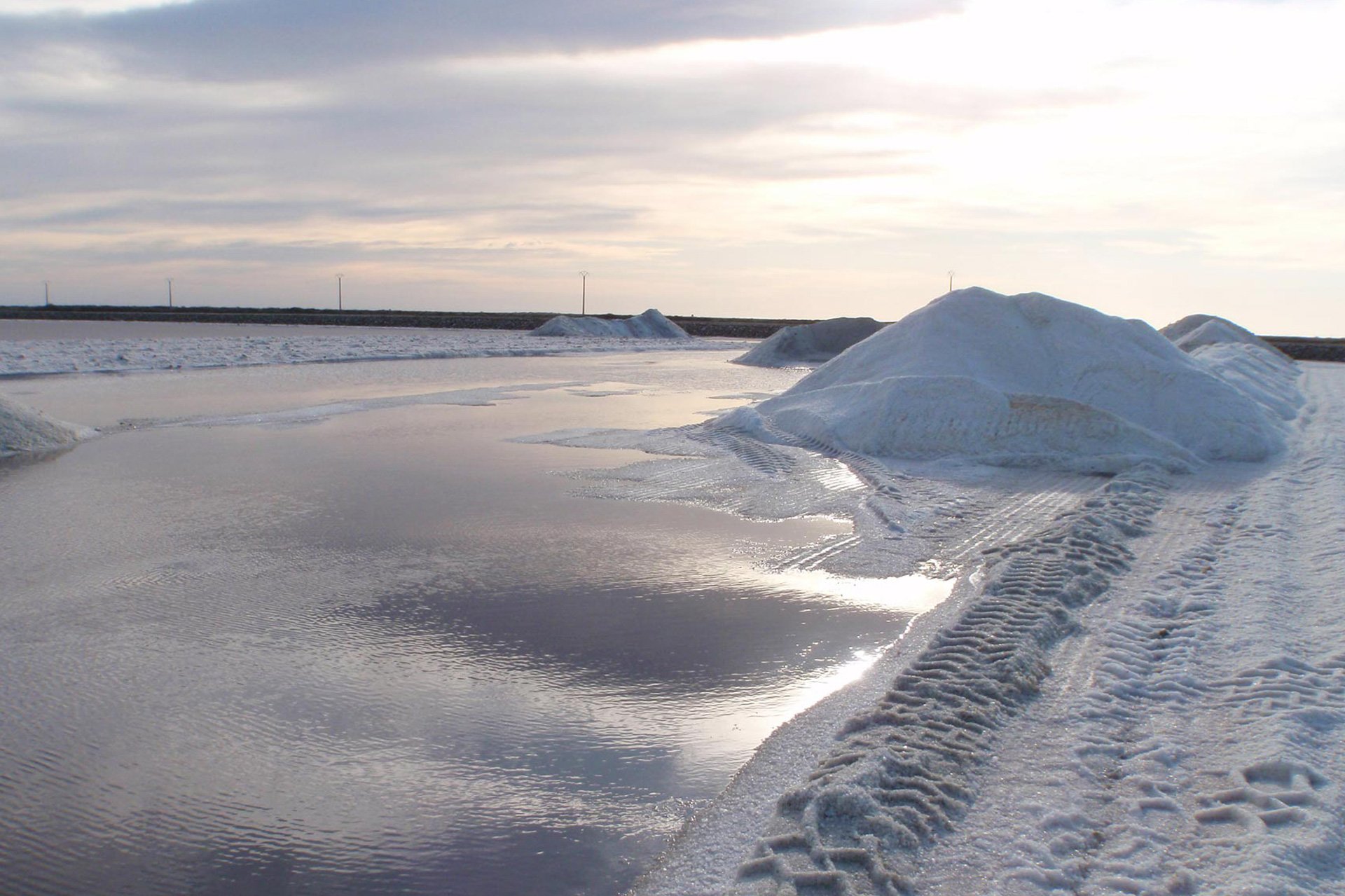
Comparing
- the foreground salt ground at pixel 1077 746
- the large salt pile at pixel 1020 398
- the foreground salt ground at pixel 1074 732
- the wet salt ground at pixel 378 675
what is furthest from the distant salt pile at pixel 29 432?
the foreground salt ground at pixel 1077 746

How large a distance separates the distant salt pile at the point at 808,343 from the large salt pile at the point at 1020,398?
13239 millimetres

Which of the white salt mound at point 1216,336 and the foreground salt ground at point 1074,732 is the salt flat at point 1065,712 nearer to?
the foreground salt ground at point 1074,732

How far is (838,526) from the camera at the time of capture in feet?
19.7

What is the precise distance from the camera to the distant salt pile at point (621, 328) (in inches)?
1538

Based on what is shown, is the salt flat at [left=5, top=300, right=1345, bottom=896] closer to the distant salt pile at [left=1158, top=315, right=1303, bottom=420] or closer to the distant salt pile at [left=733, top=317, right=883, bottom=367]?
the distant salt pile at [left=1158, top=315, right=1303, bottom=420]

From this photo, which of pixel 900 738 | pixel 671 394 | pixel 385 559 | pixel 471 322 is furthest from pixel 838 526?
pixel 471 322

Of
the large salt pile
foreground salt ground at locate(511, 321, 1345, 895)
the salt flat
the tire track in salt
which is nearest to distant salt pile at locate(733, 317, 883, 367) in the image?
the large salt pile

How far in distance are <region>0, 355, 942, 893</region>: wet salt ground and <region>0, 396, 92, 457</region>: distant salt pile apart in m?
1.69

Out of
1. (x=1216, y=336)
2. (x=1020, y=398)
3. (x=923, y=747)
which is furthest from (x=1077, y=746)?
(x=1216, y=336)

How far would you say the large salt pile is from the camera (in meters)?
8.45

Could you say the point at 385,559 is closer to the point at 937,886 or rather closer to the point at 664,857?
the point at 664,857

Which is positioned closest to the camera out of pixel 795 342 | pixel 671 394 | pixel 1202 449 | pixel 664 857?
pixel 664 857

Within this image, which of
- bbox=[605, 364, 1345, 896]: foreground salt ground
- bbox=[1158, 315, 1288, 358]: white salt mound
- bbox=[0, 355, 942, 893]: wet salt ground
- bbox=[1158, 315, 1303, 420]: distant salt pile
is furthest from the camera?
bbox=[1158, 315, 1288, 358]: white salt mound

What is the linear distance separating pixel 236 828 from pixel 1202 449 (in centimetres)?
826
